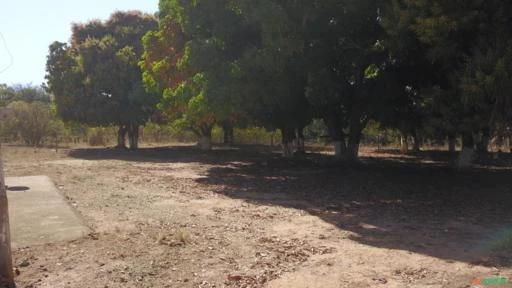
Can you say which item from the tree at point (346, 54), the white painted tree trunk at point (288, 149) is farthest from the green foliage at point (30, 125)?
the tree at point (346, 54)

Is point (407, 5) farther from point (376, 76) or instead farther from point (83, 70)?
point (83, 70)

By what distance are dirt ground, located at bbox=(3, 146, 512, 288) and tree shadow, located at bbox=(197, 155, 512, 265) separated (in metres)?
0.03

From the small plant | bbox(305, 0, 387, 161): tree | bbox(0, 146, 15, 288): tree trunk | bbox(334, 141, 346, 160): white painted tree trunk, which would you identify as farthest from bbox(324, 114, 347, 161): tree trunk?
bbox(0, 146, 15, 288): tree trunk

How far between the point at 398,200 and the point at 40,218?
7383 mm

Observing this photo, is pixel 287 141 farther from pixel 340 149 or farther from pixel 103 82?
pixel 103 82

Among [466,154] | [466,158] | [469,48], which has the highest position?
[469,48]

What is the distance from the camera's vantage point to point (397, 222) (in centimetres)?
884

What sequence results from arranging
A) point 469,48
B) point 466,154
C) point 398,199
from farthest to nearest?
point 466,154 → point 469,48 → point 398,199

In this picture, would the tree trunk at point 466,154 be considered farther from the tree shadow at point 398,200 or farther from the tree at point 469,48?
the tree at point 469,48

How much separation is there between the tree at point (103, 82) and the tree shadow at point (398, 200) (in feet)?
36.8

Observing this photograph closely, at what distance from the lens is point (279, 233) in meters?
8.04

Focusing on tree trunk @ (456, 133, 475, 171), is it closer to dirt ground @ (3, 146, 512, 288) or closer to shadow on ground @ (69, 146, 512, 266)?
shadow on ground @ (69, 146, 512, 266)

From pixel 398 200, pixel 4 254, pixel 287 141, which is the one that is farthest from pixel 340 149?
pixel 4 254

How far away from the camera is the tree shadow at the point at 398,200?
7453 millimetres
